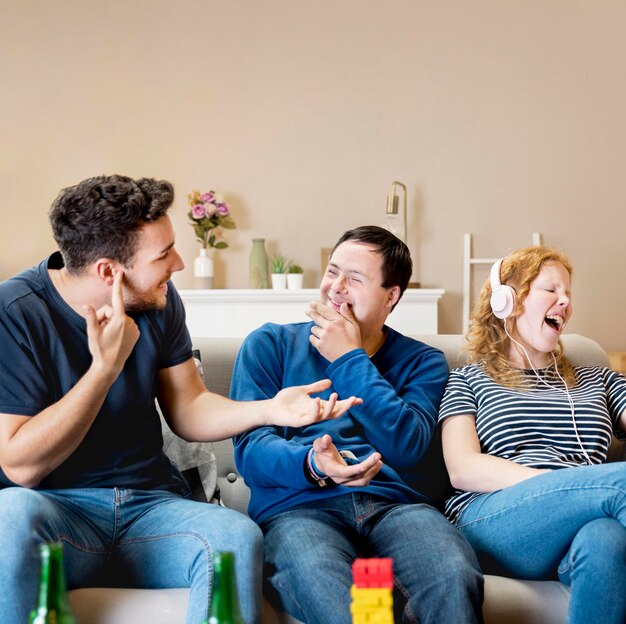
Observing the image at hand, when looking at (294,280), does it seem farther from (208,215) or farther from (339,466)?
(339,466)

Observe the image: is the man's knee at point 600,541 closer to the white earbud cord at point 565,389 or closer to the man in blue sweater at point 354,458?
the man in blue sweater at point 354,458

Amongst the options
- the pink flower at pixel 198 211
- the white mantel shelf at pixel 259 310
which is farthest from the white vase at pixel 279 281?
the pink flower at pixel 198 211

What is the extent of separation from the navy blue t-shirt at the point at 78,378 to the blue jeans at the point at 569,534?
0.70 m

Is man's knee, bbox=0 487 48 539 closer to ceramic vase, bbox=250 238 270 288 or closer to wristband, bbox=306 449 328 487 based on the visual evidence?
wristband, bbox=306 449 328 487

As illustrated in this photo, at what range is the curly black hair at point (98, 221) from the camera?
1712mm

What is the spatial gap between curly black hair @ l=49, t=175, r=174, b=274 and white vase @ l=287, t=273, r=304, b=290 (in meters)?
2.66

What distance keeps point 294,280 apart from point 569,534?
9.37 ft

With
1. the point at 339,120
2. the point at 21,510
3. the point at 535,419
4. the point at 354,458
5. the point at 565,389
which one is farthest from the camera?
the point at 339,120

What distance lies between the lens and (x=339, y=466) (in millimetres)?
1688

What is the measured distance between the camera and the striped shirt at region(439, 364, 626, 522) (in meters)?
1.93

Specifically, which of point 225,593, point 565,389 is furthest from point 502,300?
point 225,593

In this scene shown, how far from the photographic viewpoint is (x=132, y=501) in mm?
1705

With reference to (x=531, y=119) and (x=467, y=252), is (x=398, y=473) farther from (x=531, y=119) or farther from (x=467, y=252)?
(x=531, y=119)

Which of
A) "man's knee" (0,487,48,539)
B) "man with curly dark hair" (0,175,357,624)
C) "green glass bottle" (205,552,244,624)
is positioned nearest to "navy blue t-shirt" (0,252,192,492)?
"man with curly dark hair" (0,175,357,624)
